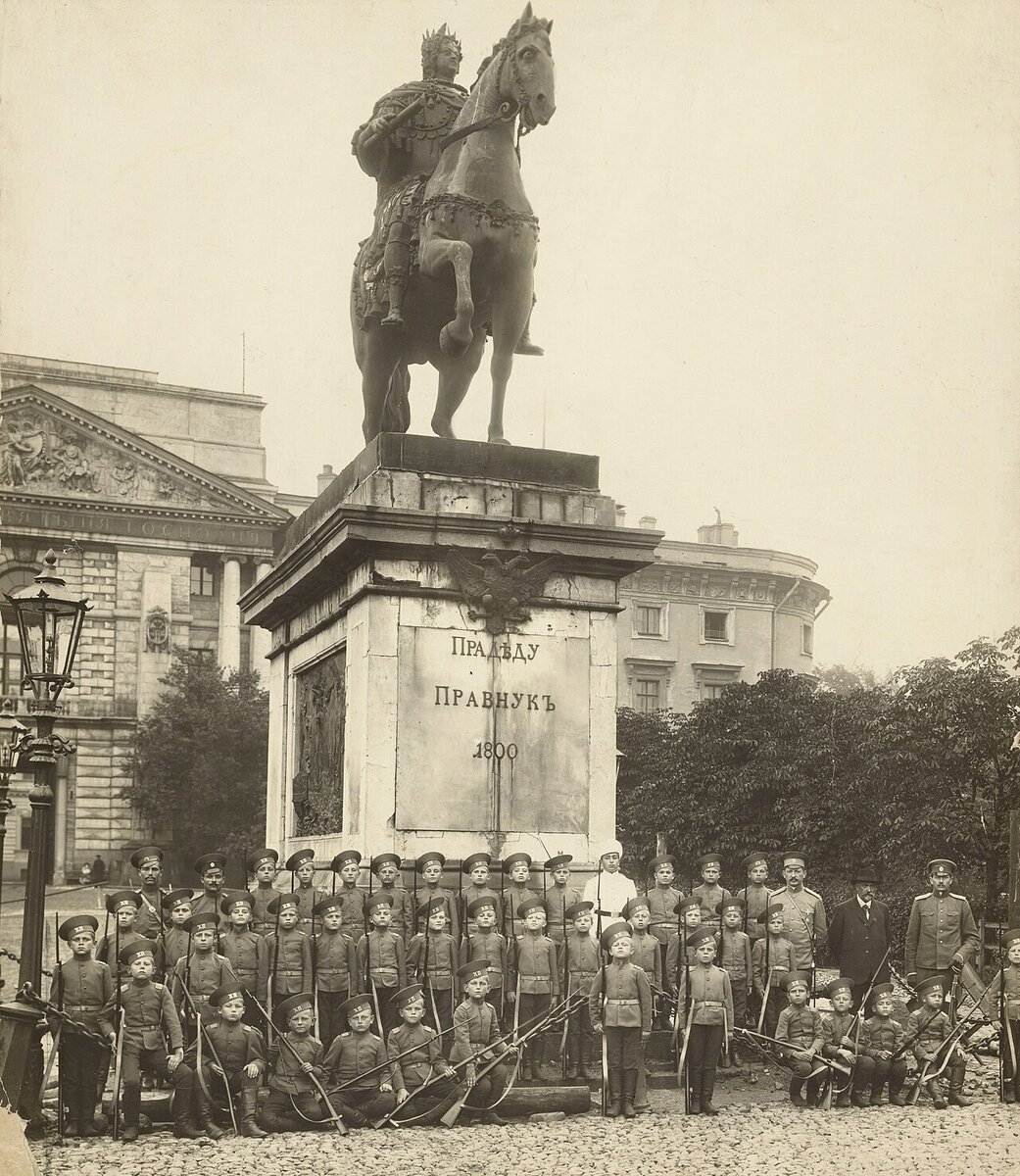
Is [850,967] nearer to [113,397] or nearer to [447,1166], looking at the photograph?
[447,1166]

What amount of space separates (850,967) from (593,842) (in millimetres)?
2599

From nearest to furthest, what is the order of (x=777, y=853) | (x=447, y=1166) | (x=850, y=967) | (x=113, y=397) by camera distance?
(x=447, y=1166) < (x=850, y=967) < (x=777, y=853) < (x=113, y=397)

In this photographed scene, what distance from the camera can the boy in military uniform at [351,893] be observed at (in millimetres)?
10148

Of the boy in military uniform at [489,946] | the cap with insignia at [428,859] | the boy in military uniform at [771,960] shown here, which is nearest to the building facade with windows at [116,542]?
the boy in military uniform at [771,960]

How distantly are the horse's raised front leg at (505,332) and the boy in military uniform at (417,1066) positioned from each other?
427cm

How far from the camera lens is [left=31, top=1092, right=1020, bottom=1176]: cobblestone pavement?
7.99 meters

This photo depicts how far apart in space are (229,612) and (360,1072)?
54585 millimetres

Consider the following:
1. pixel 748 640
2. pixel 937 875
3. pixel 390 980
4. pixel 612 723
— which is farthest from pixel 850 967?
pixel 748 640

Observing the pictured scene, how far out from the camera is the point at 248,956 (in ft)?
33.5

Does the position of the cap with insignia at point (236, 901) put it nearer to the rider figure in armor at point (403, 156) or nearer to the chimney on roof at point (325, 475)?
the rider figure in armor at point (403, 156)

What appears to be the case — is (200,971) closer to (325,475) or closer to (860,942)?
(860,942)

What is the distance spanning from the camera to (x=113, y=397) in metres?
64.1

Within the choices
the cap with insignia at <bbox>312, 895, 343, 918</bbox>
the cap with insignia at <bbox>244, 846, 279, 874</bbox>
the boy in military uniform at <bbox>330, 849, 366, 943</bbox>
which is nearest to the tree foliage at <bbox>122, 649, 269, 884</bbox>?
the cap with insignia at <bbox>244, 846, 279, 874</bbox>

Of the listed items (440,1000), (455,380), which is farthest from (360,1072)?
(455,380)
